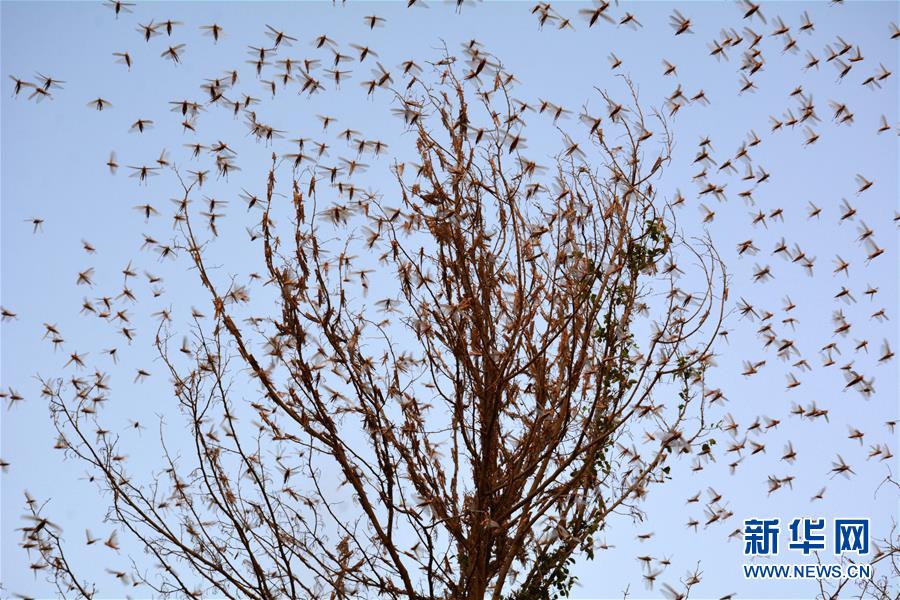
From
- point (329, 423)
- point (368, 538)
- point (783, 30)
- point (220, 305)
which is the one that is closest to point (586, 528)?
point (368, 538)

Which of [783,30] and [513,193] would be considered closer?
[513,193]

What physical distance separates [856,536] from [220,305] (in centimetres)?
502

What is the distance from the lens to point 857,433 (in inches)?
298

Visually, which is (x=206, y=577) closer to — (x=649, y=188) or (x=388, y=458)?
(x=388, y=458)

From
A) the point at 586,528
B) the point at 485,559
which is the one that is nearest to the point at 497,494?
the point at 485,559

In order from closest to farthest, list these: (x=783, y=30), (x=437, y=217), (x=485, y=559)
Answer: (x=485, y=559) < (x=437, y=217) < (x=783, y=30)

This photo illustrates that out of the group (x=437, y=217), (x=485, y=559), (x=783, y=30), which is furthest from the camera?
(x=783, y=30)

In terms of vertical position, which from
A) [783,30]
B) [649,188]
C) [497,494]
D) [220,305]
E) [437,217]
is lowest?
[497,494]

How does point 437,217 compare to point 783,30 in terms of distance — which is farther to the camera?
point 783,30

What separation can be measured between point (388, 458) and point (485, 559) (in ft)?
2.41

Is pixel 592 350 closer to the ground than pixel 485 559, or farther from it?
farther from it

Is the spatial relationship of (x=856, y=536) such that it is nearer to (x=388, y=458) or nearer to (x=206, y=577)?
(x=388, y=458)

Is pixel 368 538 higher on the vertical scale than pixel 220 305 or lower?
lower

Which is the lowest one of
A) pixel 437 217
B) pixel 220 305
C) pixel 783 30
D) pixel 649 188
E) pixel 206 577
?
pixel 206 577
